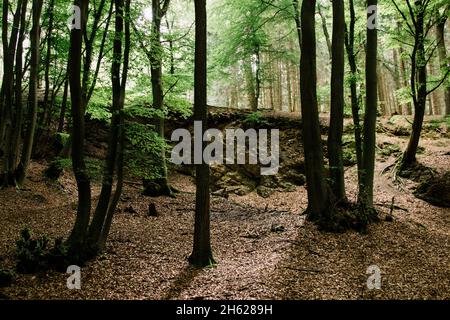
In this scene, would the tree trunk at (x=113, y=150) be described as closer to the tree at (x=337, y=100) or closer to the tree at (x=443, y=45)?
the tree at (x=337, y=100)

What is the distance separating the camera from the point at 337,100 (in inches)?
353

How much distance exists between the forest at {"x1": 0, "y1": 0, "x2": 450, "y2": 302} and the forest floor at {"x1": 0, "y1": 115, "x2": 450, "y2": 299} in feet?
0.14

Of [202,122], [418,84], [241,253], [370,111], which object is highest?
[418,84]

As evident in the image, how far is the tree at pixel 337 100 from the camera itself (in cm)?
886

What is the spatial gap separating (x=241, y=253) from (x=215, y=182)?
792cm

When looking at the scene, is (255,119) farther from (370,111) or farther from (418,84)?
(370,111)

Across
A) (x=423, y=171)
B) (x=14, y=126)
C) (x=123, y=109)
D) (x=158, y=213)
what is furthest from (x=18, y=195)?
(x=423, y=171)

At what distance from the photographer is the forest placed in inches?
229

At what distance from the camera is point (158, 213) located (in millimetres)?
10531

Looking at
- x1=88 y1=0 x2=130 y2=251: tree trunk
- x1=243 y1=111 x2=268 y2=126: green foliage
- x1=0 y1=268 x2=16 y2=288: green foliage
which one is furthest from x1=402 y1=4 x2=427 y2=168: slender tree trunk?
x1=0 y1=268 x2=16 y2=288: green foliage

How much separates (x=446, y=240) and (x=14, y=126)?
1324 centimetres

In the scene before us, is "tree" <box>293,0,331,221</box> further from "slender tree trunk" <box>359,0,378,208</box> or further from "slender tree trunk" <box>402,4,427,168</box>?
"slender tree trunk" <box>402,4,427,168</box>

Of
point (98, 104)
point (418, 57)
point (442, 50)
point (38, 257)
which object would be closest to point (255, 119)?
point (418, 57)
